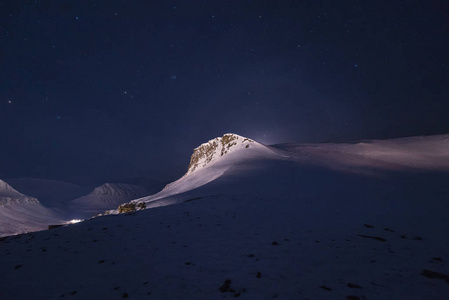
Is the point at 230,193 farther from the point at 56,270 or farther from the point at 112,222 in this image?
the point at 56,270

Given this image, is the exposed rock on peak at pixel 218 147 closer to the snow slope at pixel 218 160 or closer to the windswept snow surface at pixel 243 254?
the snow slope at pixel 218 160

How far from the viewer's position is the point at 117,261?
577 cm

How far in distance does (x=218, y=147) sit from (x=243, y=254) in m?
45.5

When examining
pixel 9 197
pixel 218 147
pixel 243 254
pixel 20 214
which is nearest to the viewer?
pixel 243 254

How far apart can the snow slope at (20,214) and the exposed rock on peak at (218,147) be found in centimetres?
7367

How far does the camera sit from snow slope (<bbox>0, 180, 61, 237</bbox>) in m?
76.1

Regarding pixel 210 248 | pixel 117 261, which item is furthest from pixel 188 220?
pixel 117 261

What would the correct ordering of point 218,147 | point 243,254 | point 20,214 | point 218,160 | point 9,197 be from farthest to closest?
1. point 9,197
2. point 20,214
3. point 218,147
4. point 218,160
5. point 243,254

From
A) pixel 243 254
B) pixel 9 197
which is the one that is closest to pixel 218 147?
pixel 243 254

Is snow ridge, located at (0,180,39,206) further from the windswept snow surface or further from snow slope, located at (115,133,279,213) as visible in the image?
the windswept snow surface

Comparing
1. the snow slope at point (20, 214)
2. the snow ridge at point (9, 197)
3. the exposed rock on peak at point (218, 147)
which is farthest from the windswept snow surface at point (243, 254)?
the snow ridge at point (9, 197)

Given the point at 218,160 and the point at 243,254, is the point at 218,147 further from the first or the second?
the point at 243,254

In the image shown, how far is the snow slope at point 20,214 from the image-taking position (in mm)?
76075

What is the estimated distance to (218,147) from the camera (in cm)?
5141
